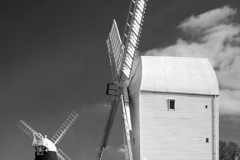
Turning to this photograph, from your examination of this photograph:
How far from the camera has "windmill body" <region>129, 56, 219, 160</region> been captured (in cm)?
3978

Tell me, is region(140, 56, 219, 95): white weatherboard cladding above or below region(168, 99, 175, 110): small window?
above

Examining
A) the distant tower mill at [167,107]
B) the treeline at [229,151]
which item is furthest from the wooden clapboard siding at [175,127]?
the treeline at [229,151]

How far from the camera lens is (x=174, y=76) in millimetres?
41188

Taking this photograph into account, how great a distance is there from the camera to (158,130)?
39.9 m

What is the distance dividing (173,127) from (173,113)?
1129 mm

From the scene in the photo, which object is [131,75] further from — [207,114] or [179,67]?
[207,114]

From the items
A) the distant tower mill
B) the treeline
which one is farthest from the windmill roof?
the treeline

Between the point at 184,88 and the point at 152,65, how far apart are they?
326cm

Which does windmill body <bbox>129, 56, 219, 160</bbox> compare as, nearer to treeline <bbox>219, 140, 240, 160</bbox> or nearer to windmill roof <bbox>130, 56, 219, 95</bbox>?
windmill roof <bbox>130, 56, 219, 95</bbox>

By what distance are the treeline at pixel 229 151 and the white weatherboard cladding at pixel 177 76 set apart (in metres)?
28.6

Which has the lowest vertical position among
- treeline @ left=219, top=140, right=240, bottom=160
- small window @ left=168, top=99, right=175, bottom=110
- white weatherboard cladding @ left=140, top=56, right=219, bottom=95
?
treeline @ left=219, top=140, right=240, bottom=160

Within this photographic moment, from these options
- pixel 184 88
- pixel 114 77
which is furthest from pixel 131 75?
pixel 184 88

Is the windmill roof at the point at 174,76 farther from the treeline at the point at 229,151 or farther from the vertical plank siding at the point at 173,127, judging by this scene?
the treeline at the point at 229,151

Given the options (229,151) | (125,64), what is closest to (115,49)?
(125,64)
